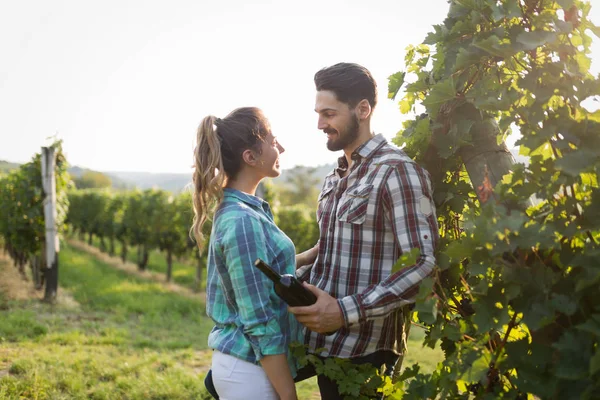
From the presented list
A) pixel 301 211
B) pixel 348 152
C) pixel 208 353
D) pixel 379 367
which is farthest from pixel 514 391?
pixel 301 211

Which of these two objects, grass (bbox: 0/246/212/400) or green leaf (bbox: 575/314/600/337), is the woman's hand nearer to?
green leaf (bbox: 575/314/600/337)

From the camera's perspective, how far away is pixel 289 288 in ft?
6.93

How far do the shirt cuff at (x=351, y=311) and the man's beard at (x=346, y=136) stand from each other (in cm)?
76

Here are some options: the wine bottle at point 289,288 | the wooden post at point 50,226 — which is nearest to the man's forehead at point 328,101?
A: the wine bottle at point 289,288

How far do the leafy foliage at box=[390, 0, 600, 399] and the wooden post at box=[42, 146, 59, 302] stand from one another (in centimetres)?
1045

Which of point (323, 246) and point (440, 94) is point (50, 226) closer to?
point (323, 246)

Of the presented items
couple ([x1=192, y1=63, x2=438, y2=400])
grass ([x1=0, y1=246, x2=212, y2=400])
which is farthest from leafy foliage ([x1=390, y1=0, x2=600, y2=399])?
grass ([x1=0, y1=246, x2=212, y2=400])

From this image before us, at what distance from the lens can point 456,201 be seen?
2430 millimetres

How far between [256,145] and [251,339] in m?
0.82

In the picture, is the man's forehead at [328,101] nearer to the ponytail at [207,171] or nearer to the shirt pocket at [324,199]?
the shirt pocket at [324,199]

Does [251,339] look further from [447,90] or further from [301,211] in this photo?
[301,211]

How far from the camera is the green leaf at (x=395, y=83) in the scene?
2.61 m

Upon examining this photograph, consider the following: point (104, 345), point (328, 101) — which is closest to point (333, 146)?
point (328, 101)

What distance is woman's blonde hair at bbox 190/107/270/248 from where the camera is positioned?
236cm
